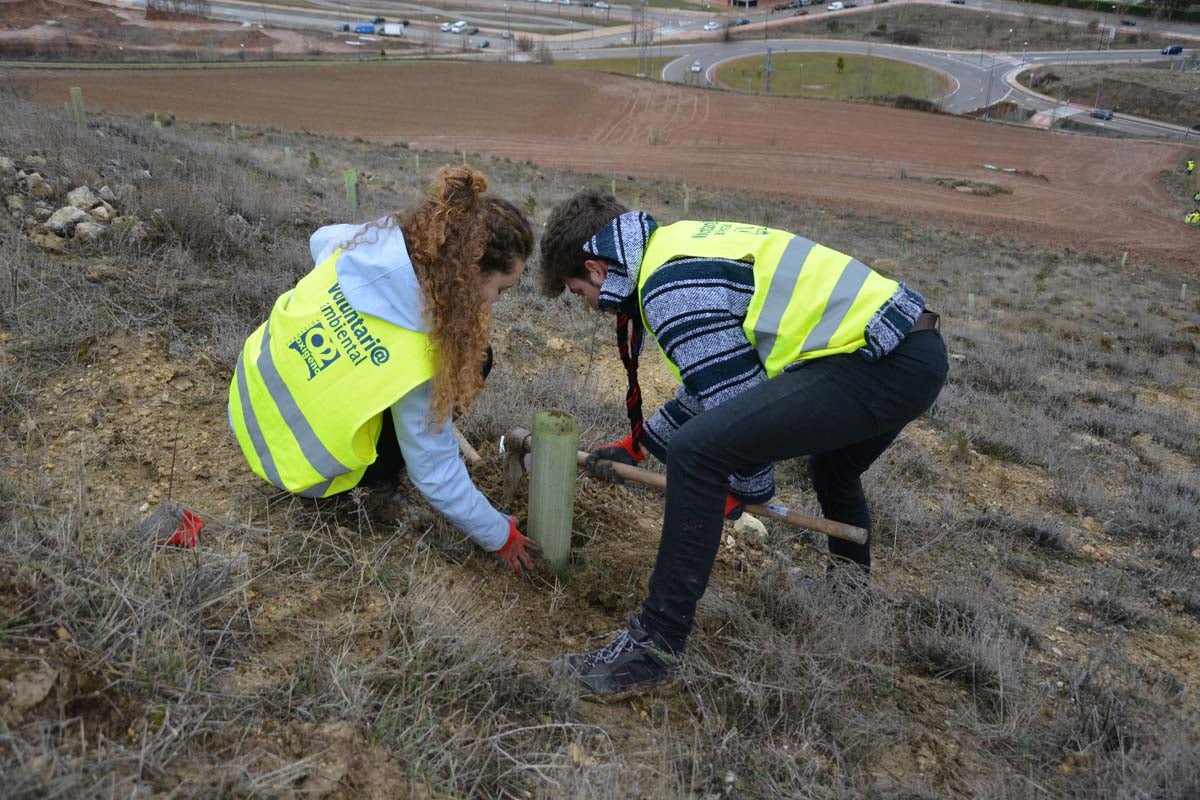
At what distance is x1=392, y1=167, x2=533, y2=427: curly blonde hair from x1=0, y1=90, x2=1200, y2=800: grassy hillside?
580 mm

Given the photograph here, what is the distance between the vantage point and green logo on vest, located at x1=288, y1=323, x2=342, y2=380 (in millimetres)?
2221

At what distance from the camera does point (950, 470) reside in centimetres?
461

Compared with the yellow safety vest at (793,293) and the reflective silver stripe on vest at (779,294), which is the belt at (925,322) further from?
the reflective silver stripe on vest at (779,294)

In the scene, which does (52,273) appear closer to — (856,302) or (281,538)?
(281,538)

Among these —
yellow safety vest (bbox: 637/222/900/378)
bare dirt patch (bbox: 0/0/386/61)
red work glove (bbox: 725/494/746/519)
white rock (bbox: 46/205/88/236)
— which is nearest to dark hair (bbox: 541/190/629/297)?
yellow safety vest (bbox: 637/222/900/378)

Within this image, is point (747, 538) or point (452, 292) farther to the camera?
point (747, 538)

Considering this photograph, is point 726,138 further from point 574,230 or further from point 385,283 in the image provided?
point 385,283

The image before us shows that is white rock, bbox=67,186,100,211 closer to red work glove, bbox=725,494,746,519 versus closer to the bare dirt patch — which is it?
red work glove, bbox=725,494,746,519

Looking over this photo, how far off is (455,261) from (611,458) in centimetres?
95

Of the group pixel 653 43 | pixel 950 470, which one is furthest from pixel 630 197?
A: pixel 653 43

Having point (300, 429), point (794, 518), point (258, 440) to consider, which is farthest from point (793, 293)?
point (258, 440)

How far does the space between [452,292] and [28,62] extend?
122ft

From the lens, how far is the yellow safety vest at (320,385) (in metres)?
2.18

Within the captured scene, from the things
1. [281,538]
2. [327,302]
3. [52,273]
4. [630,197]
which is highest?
[327,302]
